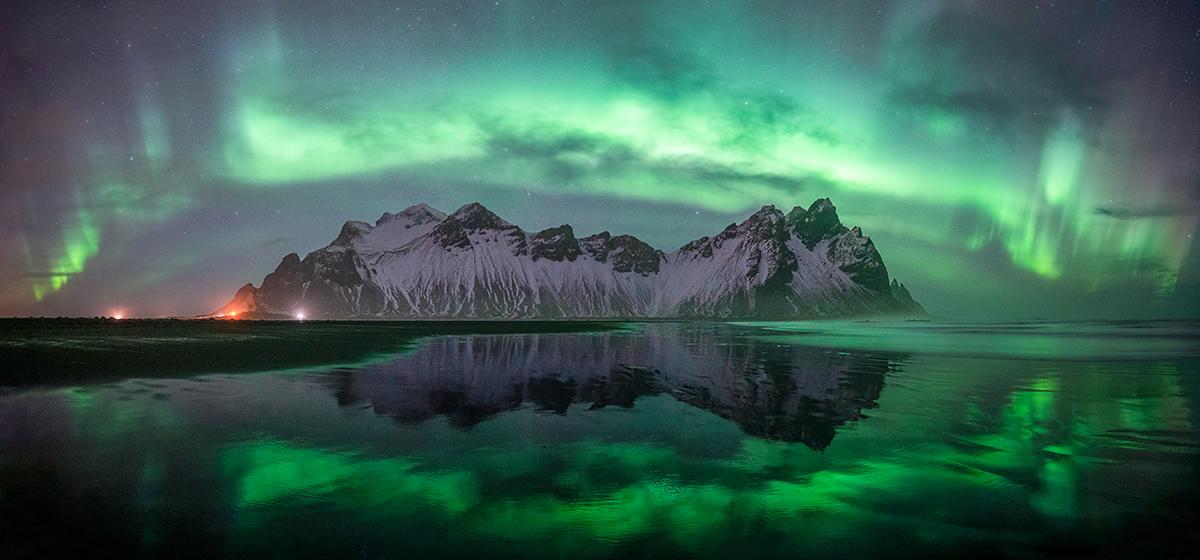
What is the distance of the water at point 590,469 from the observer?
402 inches

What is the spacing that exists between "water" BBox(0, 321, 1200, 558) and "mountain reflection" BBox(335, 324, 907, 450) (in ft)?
0.83

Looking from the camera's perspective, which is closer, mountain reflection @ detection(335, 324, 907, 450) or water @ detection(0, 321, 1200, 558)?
water @ detection(0, 321, 1200, 558)

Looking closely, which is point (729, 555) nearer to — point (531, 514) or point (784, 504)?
point (784, 504)

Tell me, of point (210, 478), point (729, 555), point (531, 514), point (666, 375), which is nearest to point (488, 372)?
point (666, 375)

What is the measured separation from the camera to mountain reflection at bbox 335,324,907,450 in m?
21.6

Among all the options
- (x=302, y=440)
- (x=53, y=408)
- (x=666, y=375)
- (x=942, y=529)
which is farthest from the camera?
(x=666, y=375)

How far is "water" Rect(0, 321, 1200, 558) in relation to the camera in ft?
33.5

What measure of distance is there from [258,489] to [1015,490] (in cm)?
1684

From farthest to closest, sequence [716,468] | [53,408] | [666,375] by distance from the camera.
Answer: [666,375] → [53,408] → [716,468]

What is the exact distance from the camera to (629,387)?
2931 centimetres

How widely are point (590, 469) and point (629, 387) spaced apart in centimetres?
1480

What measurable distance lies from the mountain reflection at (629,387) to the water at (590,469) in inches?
9.9

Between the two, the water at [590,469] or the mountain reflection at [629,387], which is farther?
the mountain reflection at [629,387]

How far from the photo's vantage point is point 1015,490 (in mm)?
13359
